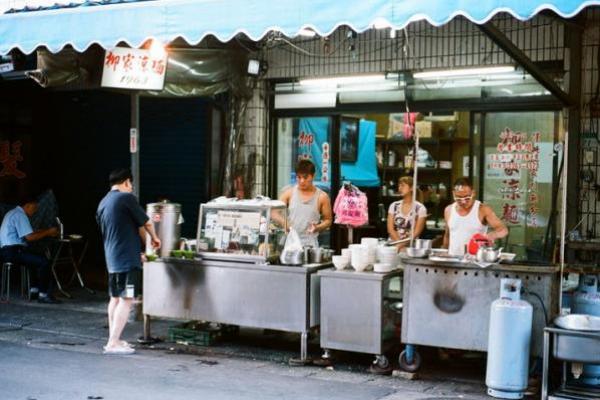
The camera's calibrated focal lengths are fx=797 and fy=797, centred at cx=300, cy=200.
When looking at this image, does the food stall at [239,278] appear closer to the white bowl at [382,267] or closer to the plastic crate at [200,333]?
Result: the plastic crate at [200,333]

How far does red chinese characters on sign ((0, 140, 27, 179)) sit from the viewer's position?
629 inches

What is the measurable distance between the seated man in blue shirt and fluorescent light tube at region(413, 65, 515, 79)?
20.4 ft

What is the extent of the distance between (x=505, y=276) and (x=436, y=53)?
181 inches

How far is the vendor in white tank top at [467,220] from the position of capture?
8945mm

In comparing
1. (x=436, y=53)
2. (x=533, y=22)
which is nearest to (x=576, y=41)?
(x=533, y=22)

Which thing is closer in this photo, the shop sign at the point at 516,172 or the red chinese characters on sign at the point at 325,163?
the shop sign at the point at 516,172

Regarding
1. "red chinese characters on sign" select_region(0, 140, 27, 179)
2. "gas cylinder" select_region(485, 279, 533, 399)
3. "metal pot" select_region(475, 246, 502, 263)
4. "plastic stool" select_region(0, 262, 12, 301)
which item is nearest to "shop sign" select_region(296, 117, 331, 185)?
"plastic stool" select_region(0, 262, 12, 301)

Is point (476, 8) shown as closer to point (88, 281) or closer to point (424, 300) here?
point (424, 300)

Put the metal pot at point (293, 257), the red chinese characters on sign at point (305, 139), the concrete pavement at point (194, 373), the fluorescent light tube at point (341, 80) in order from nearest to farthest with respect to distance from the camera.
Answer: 1. the concrete pavement at point (194, 373)
2. the metal pot at point (293, 257)
3. the fluorescent light tube at point (341, 80)
4. the red chinese characters on sign at point (305, 139)

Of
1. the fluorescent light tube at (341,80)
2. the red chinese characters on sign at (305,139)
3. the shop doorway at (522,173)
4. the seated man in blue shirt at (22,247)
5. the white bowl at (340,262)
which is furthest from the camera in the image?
Answer: the red chinese characters on sign at (305,139)

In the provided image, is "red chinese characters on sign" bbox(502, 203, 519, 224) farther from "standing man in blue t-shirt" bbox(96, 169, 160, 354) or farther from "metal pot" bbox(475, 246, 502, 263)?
"standing man in blue t-shirt" bbox(96, 169, 160, 354)

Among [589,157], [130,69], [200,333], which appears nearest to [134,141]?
[130,69]

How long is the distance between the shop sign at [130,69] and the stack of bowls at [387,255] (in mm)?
3617

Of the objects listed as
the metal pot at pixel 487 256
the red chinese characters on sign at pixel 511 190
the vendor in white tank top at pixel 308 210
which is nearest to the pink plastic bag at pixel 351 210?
the vendor in white tank top at pixel 308 210
